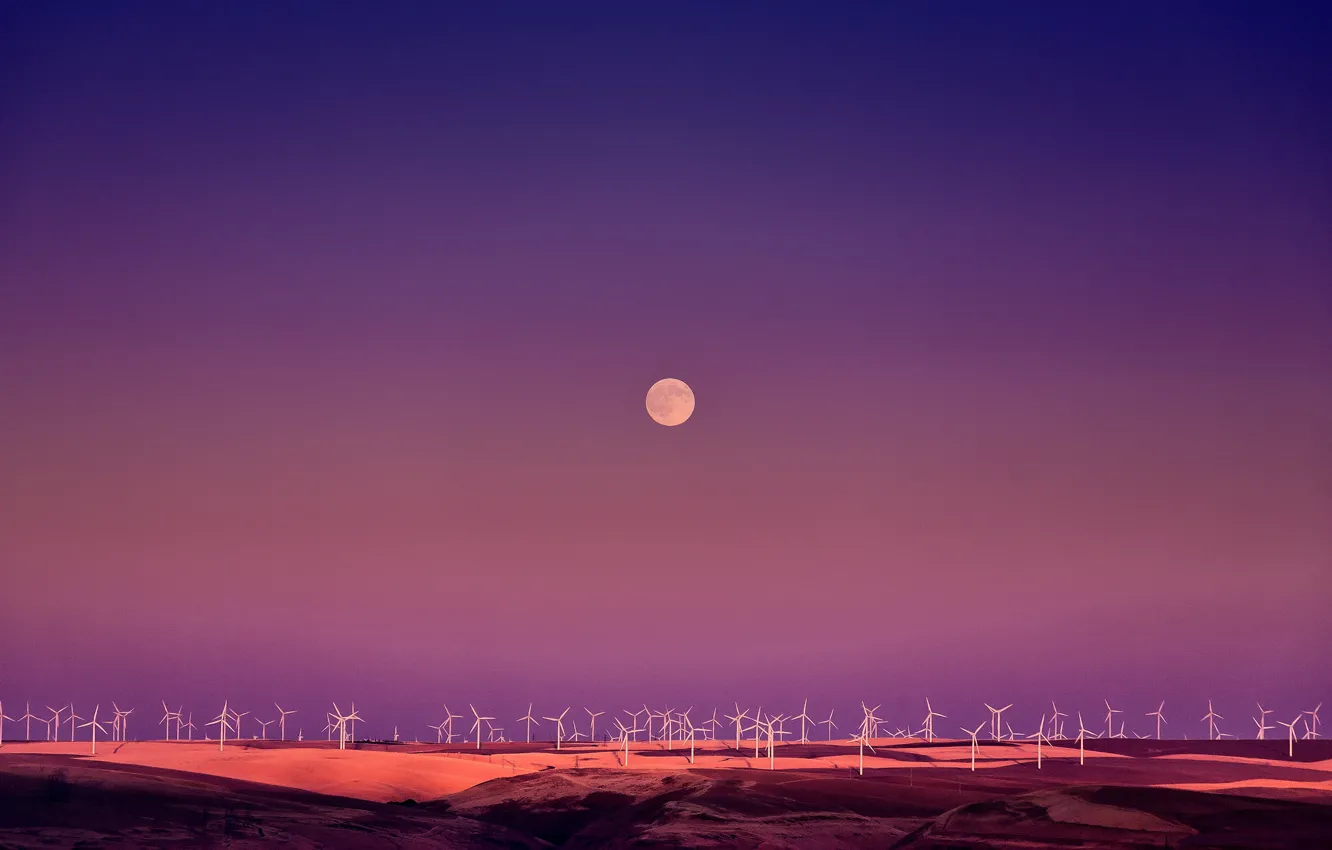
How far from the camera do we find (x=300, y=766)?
397ft

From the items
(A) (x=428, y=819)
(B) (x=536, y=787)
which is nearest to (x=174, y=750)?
(B) (x=536, y=787)

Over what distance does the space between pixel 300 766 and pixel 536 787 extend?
3590 cm

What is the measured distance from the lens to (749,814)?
77312mm

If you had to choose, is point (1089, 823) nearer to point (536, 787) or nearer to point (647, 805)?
point (647, 805)

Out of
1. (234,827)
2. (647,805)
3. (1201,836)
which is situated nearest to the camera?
(1201,836)

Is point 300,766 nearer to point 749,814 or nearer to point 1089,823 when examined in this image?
point 749,814

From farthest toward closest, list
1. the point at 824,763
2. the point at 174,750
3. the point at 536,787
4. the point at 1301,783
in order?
1. the point at 174,750
2. the point at 824,763
3. the point at 1301,783
4. the point at 536,787

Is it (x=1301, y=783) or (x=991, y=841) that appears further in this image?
(x=1301, y=783)

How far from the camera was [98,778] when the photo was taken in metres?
75.1

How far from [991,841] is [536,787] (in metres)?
44.7

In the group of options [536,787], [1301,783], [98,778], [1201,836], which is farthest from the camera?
[1301,783]

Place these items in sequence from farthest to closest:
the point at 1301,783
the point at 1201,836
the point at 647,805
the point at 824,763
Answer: the point at 824,763, the point at 1301,783, the point at 647,805, the point at 1201,836

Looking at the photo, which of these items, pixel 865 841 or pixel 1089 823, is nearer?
pixel 1089 823

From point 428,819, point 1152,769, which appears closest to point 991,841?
point 428,819
